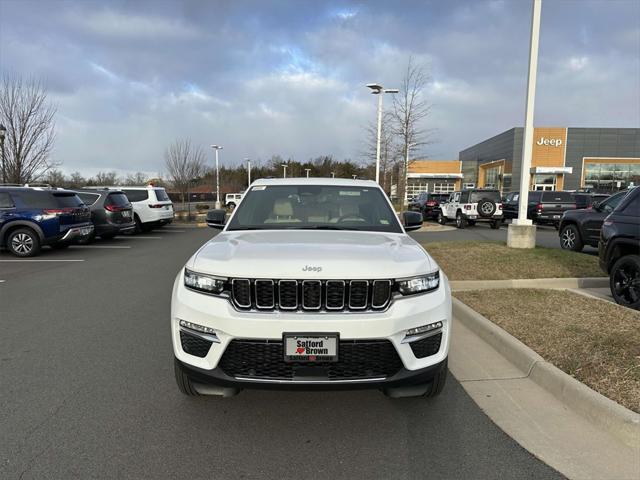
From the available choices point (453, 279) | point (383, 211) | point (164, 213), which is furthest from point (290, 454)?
point (164, 213)

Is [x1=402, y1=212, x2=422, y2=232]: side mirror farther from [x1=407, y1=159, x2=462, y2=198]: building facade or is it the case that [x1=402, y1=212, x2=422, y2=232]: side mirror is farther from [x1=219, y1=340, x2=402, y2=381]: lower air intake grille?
[x1=407, y1=159, x2=462, y2=198]: building facade

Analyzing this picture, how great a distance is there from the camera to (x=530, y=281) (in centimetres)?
734

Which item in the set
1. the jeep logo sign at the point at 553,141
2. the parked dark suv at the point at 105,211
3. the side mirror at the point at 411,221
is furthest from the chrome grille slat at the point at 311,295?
the jeep logo sign at the point at 553,141

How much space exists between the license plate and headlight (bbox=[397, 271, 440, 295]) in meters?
0.56

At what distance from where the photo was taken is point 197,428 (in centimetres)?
312

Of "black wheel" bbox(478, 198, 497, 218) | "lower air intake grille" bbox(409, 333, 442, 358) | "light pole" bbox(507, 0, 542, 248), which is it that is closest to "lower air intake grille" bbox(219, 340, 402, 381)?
"lower air intake grille" bbox(409, 333, 442, 358)

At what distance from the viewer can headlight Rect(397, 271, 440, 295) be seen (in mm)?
2929

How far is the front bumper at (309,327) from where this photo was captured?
8.95ft

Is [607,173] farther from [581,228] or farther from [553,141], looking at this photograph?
[581,228]

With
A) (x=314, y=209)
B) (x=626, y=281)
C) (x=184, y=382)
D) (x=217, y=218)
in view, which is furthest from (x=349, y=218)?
(x=626, y=281)

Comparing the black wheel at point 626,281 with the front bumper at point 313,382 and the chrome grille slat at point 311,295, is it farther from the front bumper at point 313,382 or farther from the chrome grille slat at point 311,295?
the chrome grille slat at point 311,295

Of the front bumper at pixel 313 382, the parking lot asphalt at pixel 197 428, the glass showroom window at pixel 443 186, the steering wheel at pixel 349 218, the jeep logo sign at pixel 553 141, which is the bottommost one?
the parking lot asphalt at pixel 197 428

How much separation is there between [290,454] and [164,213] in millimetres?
17584

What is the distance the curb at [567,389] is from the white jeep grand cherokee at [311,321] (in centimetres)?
109
